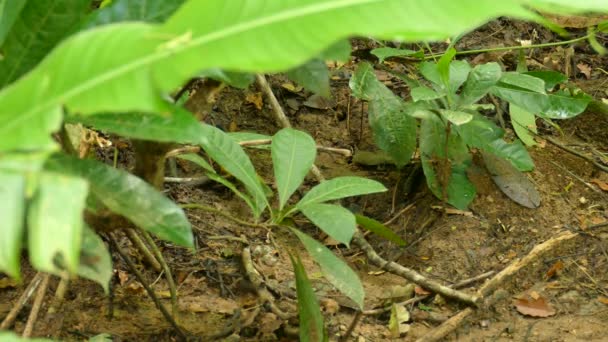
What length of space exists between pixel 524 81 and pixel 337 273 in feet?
2.94

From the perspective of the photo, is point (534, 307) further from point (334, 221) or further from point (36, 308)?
point (36, 308)

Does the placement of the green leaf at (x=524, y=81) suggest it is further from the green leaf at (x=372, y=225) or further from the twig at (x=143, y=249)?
the twig at (x=143, y=249)

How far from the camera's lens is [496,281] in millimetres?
1843

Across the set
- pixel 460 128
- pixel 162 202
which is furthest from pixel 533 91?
pixel 162 202

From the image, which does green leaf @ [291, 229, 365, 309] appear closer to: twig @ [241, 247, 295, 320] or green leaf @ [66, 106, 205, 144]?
twig @ [241, 247, 295, 320]

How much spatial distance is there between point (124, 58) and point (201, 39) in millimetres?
69

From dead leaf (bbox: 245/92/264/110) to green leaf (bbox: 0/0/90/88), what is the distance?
1.47 m

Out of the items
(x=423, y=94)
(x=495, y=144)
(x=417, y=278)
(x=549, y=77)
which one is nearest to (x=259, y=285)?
(x=417, y=278)

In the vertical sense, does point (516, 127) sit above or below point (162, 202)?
below

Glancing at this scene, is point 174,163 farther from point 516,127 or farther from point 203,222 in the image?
point 516,127

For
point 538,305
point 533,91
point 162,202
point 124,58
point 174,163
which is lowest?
point 538,305

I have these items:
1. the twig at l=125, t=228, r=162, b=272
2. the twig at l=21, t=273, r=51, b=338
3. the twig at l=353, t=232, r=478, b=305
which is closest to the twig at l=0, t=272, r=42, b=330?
the twig at l=21, t=273, r=51, b=338

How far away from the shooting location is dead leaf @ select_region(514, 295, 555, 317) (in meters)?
1.79

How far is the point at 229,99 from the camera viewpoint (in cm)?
245
